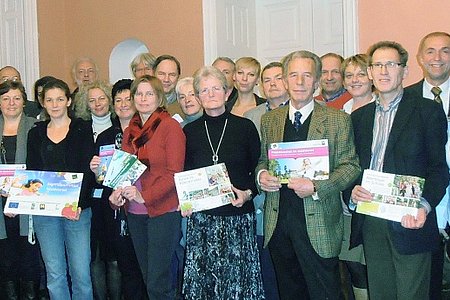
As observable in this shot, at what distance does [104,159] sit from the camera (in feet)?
12.0

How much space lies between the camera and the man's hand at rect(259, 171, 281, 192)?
2.89 meters

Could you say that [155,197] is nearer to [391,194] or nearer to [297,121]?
[297,121]

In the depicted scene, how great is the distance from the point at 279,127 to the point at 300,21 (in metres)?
3.50

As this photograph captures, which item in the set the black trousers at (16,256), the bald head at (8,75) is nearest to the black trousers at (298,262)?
the black trousers at (16,256)

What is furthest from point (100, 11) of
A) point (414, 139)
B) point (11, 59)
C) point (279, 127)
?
point (414, 139)

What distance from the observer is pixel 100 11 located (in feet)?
22.4

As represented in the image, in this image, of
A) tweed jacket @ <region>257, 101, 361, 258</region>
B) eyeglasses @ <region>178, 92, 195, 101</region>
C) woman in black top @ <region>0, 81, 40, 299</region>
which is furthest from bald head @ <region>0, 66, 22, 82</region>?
tweed jacket @ <region>257, 101, 361, 258</region>

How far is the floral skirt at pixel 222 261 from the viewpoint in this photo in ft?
10.5

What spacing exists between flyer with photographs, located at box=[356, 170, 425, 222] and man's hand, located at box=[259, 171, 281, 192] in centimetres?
41

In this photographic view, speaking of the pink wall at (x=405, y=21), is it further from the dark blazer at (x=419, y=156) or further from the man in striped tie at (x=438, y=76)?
the dark blazer at (x=419, y=156)

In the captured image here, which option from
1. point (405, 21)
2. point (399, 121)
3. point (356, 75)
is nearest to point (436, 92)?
point (356, 75)

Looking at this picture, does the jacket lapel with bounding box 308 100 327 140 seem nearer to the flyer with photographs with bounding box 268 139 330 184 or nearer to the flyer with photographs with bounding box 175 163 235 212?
the flyer with photographs with bounding box 268 139 330 184

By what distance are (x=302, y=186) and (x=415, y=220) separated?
1.75 feet

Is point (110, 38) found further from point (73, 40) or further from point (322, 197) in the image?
point (322, 197)
